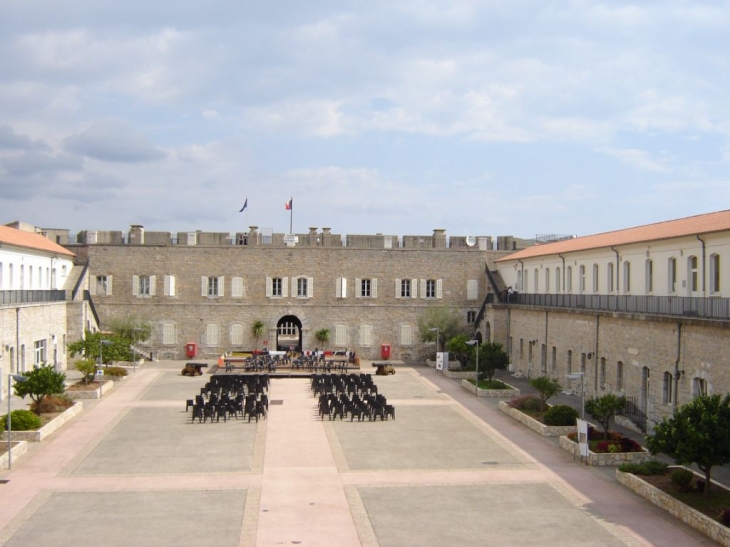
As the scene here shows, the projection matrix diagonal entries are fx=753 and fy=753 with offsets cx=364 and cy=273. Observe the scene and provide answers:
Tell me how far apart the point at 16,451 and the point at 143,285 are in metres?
24.6

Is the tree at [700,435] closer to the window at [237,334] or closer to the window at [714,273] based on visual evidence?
the window at [714,273]

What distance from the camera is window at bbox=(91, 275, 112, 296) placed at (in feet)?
139

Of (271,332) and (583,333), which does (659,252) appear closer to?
(583,333)

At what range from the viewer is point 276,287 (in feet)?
142

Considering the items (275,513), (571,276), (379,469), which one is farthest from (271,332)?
(275,513)

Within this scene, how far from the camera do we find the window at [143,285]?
4253 centimetres

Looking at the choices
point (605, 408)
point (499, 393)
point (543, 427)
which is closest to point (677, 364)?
point (605, 408)

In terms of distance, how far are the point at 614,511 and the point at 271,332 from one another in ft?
98.8

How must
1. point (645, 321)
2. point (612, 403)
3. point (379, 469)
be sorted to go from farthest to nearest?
point (645, 321) → point (612, 403) → point (379, 469)

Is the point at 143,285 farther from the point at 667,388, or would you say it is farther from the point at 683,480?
the point at 683,480

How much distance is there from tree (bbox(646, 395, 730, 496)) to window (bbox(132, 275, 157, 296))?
32899 millimetres

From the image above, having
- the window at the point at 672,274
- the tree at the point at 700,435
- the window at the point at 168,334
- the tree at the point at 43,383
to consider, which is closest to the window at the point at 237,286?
the window at the point at 168,334

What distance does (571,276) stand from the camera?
32.9 metres

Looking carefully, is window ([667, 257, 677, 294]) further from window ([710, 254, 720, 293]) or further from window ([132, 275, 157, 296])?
window ([132, 275, 157, 296])
